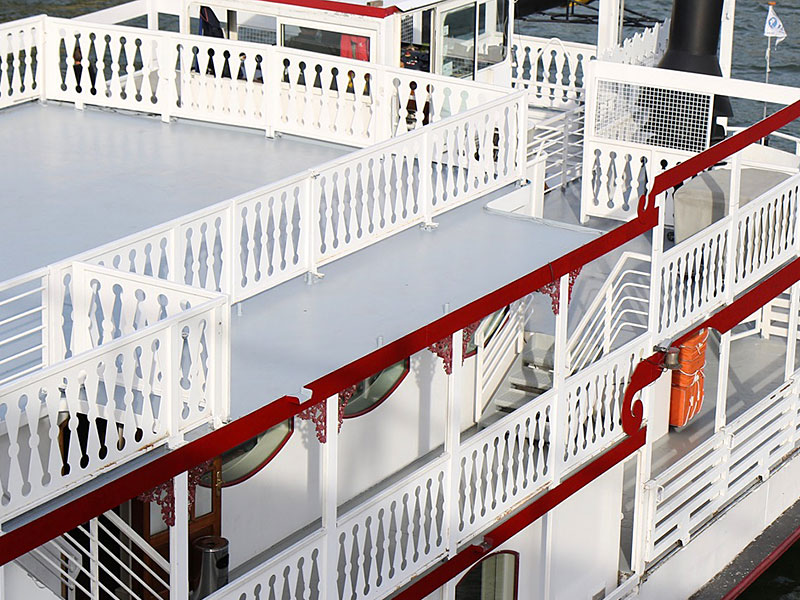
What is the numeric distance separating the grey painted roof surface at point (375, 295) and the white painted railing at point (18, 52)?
574 centimetres

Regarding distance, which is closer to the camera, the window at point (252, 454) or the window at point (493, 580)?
the window at point (252, 454)

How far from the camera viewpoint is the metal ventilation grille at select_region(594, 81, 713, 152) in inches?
701

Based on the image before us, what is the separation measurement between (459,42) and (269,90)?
9.23 feet

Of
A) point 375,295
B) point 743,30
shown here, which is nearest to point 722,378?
point 375,295

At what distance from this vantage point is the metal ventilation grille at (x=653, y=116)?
17797 millimetres

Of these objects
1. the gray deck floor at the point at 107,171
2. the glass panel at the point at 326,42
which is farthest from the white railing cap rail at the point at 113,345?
the glass panel at the point at 326,42

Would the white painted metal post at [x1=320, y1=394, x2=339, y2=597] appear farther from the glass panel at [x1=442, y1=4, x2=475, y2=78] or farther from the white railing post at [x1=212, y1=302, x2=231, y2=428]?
the glass panel at [x1=442, y1=4, x2=475, y2=78]

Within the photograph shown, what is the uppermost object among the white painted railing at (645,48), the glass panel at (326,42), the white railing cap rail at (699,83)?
the glass panel at (326,42)

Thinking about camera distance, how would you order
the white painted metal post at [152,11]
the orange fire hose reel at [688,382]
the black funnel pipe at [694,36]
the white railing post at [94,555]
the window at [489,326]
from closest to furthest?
the white railing post at [94,555] → the window at [489,326] → the orange fire hose reel at [688,382] → the white painted metal post at [152,11] → the black funnel pipe at [694,36]

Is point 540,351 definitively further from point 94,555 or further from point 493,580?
point 94,555

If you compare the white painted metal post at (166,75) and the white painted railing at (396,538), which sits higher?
the white painted metal post at (166,75)

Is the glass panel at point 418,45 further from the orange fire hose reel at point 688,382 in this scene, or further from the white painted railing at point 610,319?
the orange fire hose reel at point 688,382

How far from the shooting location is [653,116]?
58.9ft

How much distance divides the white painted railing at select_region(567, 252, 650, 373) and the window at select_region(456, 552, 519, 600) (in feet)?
6.64
